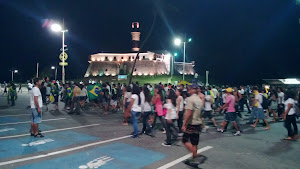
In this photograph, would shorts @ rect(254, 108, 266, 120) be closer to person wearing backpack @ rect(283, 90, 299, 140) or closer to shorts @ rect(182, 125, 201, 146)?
person wearing backpack @ rect(283, 90, 299, 140)

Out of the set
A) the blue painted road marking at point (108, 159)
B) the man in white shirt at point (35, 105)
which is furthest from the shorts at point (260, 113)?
the man in white shirt at point (35, 105)

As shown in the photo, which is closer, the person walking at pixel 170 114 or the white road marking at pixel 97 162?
the white road marking at pixel 97 162

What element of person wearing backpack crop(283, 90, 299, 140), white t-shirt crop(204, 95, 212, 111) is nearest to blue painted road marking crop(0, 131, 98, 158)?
white t-shirt crop(204, 95, 212, 111)

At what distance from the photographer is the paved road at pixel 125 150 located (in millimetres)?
5617

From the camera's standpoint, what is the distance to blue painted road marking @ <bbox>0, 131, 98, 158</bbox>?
21.0 ft

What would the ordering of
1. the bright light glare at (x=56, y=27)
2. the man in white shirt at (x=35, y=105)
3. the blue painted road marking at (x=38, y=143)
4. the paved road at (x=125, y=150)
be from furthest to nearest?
1. the bright light glare at (x=56, y=27)
2. the man in white shirt at (x=35, y=105)
3. the blue painted road marking at (x=38, y=143)
4. the paved road at (x=125, y=150)

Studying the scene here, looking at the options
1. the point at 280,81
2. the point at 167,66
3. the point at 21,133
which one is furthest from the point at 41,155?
the point at 167,66

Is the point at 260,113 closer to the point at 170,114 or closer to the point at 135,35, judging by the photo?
the point at 170,114

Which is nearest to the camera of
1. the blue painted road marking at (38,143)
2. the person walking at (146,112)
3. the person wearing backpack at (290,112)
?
the blue painted road marking at (38,143)

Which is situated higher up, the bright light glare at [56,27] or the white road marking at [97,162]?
the bright light glare at [56,27]

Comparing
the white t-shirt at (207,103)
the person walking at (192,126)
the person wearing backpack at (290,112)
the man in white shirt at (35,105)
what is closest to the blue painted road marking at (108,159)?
the person walking at (192,126)

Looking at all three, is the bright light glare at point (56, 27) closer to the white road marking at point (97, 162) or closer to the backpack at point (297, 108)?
the white road marking at point (97, 162)

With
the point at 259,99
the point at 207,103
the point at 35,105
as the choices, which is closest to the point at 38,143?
the point at 35,105

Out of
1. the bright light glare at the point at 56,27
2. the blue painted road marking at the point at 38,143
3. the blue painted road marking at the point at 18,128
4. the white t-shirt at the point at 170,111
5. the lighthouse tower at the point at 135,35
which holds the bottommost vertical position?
the blue painted road marking at the point at 38,143
